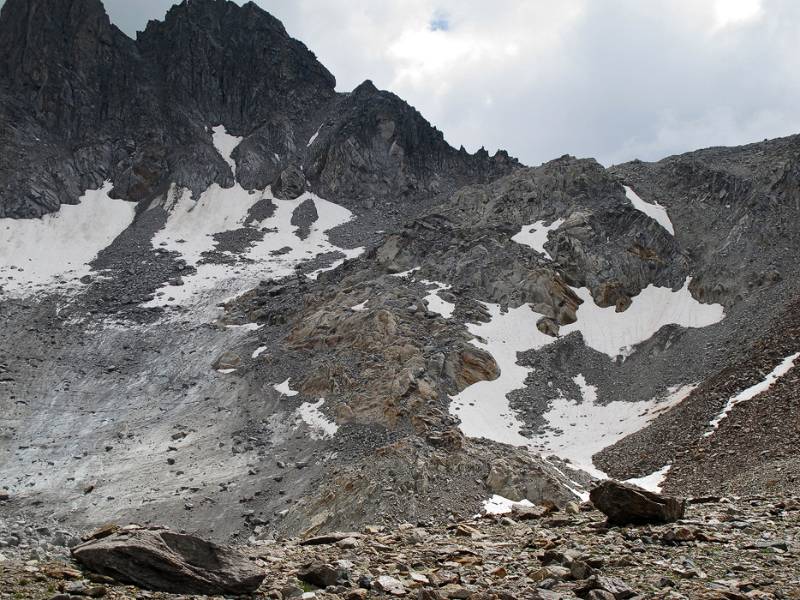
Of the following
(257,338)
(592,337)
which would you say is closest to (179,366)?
(257,338)

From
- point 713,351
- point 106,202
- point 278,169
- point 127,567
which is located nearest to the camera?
point 127,567

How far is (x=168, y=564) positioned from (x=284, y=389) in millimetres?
39176

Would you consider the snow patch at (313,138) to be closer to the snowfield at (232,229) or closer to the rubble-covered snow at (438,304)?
the snowfield at (232,229)

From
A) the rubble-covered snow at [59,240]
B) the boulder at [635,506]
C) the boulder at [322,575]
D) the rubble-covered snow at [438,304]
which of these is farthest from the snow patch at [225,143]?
the boulder at [322,575]

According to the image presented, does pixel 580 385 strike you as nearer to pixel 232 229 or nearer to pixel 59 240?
pixel 232 229

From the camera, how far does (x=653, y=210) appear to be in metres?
71.9

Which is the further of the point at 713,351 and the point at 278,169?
the point at 278,169

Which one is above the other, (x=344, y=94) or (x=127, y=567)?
(x=344, y=94)

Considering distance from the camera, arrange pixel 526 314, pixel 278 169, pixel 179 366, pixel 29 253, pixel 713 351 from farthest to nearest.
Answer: pixel 278 169
pixel 29 253
pixel 526 314
pixel 179 366
pixel 713 351

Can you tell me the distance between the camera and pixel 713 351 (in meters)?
46.7

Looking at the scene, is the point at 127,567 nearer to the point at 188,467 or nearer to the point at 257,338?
the point at 188,467

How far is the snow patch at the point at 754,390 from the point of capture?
109 ft

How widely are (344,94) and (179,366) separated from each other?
87866 mm

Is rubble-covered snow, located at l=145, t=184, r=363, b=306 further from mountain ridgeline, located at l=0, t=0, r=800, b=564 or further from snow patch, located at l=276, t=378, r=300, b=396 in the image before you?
snow patch, located at l=276, t=378, r=300, b=396
